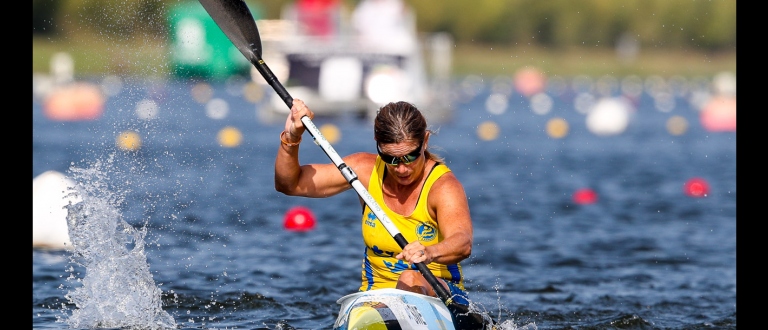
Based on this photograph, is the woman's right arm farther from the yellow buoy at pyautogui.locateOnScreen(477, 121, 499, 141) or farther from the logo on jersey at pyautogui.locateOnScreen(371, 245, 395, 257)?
the yellow buoy at pyautogui.locateOnScreen(477, 121, 499, 141)

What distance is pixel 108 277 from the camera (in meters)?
7.72

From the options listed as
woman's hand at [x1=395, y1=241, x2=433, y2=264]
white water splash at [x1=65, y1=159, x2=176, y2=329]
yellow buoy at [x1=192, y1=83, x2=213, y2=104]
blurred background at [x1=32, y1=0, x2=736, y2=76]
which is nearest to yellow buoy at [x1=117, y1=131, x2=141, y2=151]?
white water splash at [x1=65, y1=159, x2=176, y2=329]

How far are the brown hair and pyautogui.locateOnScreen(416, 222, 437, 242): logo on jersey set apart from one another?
0.56m

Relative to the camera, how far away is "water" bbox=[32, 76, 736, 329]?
7.92m

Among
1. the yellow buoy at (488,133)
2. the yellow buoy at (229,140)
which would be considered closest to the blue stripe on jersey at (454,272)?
the yellow buoy at (229,140)

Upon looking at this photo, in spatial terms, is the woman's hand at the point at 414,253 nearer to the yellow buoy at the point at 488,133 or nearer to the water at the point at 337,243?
the water at the point at 337,243

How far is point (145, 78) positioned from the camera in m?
52.0

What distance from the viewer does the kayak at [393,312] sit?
5.86 m

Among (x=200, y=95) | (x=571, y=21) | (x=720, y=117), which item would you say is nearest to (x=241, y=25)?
(x=720, y=117)

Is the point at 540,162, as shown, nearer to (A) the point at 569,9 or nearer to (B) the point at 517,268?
(B) the point at 517,268

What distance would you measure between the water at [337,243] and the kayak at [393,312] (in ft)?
3.51

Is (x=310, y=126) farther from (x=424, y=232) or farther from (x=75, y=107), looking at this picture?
(x=75, y=107)

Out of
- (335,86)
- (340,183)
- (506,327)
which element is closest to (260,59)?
(340,183)

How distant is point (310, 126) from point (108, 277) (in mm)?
2313
